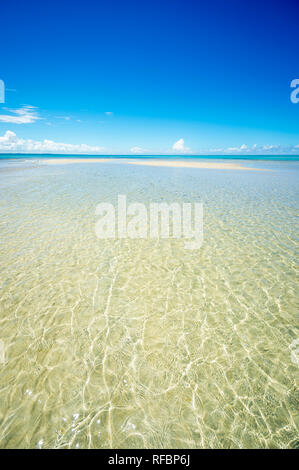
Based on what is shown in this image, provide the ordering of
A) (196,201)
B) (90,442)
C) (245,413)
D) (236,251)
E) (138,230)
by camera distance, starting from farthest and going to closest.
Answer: (196,201) → (138,230) → (236,251) → (245,413) → (90,442)

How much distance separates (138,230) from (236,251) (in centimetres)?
407

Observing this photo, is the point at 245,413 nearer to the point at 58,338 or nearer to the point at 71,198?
the point at 58,338

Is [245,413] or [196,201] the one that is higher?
[196,201]

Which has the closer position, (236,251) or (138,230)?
(236,251)

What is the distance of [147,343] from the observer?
383 cm

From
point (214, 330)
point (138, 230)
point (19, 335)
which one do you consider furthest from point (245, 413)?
point (138, 230)

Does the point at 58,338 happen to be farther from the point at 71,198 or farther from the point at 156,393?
the point at 71,198

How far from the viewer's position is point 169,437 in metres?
2.60

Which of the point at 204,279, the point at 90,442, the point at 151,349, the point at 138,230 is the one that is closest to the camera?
the point at 90,442

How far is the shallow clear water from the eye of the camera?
2688 millimetres

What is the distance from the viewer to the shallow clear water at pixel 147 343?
2688 mm
